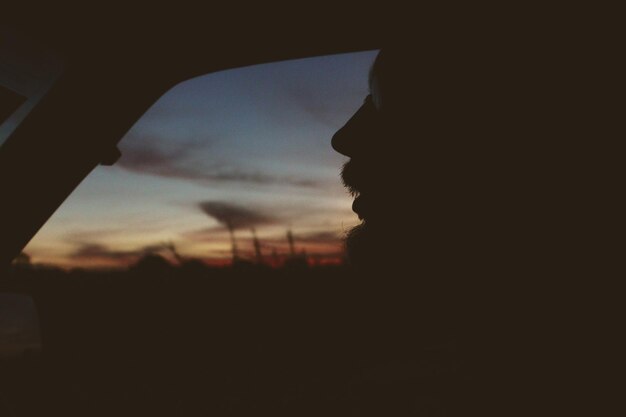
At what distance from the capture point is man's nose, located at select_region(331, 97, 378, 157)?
150cm

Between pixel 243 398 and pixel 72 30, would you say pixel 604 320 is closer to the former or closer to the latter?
pixel 72 30

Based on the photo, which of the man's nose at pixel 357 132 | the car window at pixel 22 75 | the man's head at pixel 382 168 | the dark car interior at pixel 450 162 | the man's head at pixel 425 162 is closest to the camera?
the dark car interior at pixel 450 162

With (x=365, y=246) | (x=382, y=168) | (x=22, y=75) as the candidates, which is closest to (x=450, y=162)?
(x=382, y=168)

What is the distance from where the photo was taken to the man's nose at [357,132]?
150cm

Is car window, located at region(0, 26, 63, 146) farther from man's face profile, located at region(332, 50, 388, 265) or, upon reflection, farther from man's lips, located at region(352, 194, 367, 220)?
man's lips, located at region(352, 194, 367, 220)

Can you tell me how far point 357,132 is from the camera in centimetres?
154

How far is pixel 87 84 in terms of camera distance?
240 cm

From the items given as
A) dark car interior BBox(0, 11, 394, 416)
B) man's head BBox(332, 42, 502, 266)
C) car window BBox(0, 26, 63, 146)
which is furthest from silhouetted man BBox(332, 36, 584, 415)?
car window BBox(0, 26, 63, 146)

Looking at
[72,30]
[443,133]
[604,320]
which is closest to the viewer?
[604,320]

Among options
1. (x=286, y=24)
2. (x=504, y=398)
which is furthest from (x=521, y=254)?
(x=286, y=24)

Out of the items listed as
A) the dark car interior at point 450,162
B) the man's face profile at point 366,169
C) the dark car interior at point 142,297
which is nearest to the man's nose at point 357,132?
the man's face profile at point 366,169

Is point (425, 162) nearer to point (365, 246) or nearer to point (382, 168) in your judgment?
point (382, 168)

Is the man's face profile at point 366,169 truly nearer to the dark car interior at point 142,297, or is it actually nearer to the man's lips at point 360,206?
the man's lips at point 360,206

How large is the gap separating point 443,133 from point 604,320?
562 millimetres
